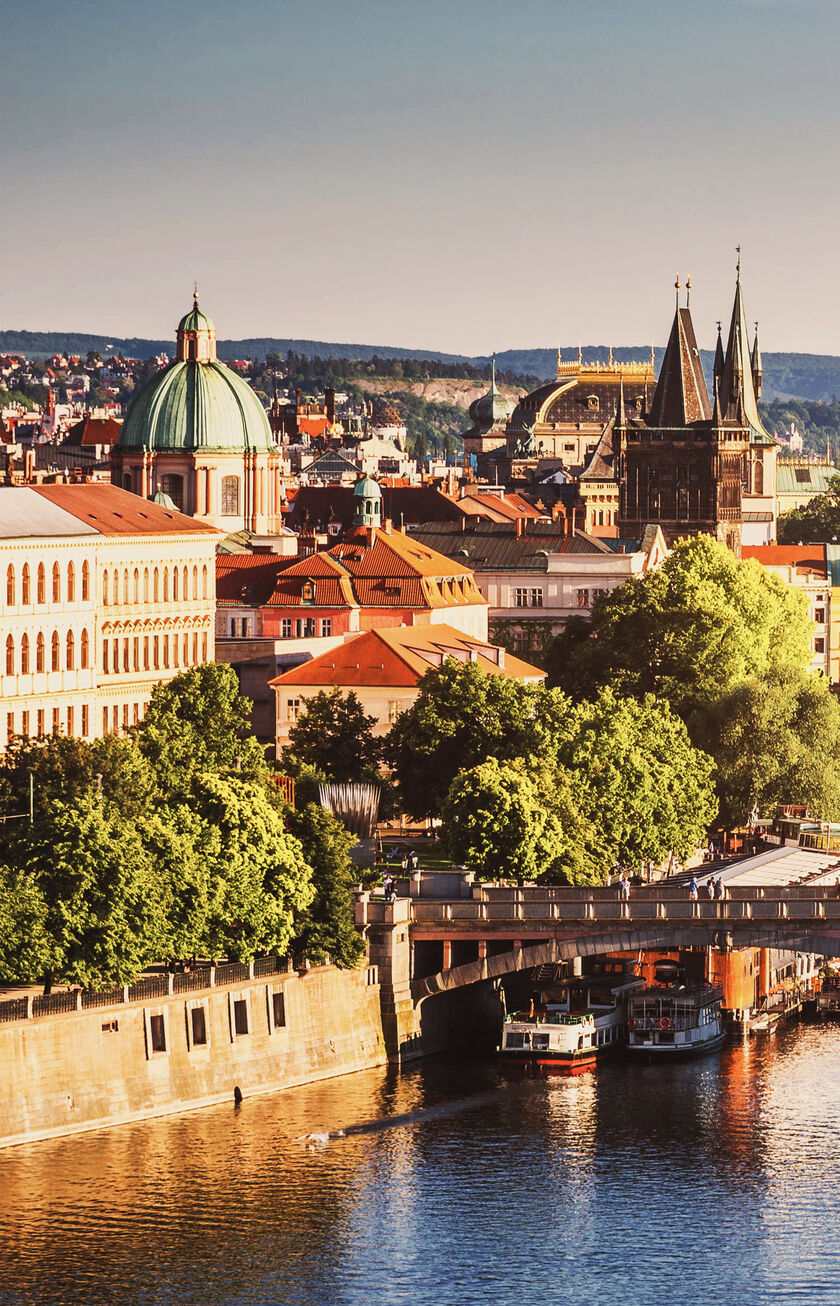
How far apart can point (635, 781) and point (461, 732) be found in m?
9.15

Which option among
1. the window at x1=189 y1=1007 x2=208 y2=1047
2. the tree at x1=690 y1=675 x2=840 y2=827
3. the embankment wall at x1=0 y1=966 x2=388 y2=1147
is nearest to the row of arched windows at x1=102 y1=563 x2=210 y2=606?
the tree at x1=690 y1=675 x2=840 y2=827

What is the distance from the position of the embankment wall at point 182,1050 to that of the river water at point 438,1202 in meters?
0.89

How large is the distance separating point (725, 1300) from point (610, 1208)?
877 centimetres

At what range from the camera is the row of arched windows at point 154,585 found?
16788cm

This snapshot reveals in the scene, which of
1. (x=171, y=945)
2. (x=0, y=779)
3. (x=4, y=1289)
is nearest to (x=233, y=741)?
(x=0, y=779)

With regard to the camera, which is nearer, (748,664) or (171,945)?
(171,945)

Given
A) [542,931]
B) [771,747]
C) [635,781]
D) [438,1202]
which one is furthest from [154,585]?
[438,1202]

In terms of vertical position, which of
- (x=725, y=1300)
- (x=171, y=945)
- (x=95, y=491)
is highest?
(x=95, y=491)

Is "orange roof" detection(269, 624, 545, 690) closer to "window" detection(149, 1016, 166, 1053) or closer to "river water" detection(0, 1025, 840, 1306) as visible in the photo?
"river water" detection(0, 1025, 840, 1306)

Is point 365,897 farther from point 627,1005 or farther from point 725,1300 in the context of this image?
point 725,1300

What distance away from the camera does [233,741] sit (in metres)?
144

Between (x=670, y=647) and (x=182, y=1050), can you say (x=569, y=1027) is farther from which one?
(x=670, y=647)

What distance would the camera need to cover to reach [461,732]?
495 feet

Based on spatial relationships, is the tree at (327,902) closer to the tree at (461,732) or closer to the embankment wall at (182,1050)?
the embankment wall at (182,1050)
